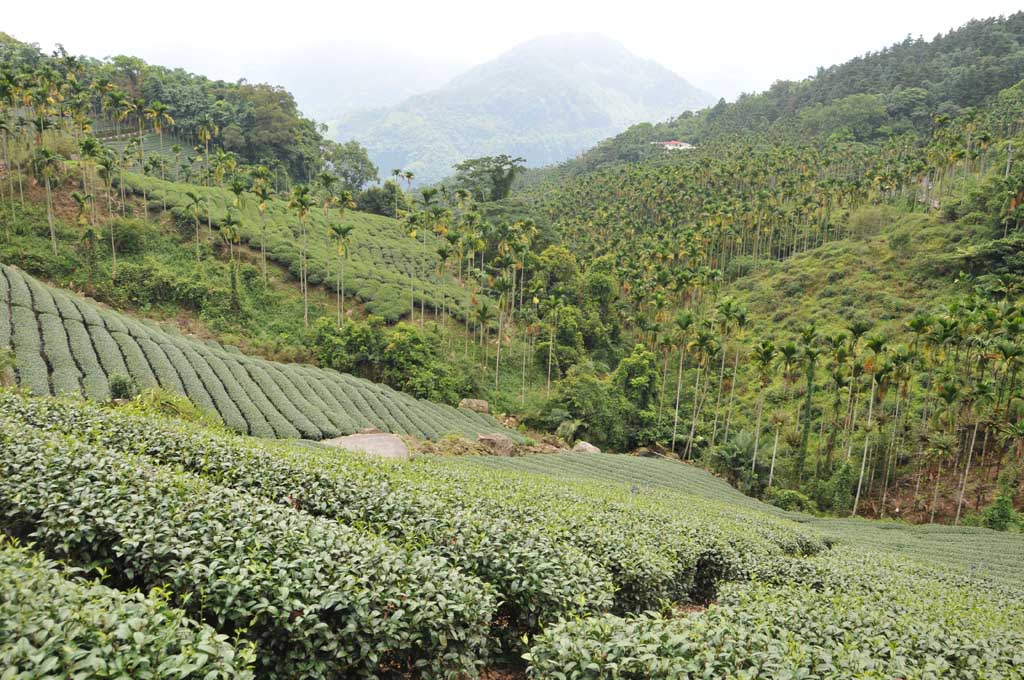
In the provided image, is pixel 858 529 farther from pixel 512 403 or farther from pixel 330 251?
pixel 330 251

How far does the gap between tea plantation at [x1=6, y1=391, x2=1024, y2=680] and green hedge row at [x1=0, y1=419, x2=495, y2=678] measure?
0.08 ft

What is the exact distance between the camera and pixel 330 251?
174 feet

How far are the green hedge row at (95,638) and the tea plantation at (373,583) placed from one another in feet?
0.07

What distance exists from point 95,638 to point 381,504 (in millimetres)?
5232

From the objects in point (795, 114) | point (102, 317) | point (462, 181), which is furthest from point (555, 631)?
point (795, 114)

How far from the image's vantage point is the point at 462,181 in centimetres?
8519

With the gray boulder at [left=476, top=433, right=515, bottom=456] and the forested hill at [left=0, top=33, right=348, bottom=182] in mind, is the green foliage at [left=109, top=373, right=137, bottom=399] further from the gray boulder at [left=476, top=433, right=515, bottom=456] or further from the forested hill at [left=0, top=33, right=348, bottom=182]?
the forested hill at [left=0, top=33, right=348, bottom=182]

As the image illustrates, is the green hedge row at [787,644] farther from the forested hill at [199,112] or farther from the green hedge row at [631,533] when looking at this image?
the forested hill at [199,112]

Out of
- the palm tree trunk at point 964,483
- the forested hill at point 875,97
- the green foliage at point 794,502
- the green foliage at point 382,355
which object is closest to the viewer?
the palm tree trunk at point 964,483

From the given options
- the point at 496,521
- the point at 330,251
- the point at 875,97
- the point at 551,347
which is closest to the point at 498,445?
the point at 496,521

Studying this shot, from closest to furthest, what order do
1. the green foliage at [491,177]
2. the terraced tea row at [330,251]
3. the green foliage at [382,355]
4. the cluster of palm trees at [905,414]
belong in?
the cluster of palm trees at [905,414]
the green foliage at [382,355]
the terraced tea row at [330,251]
the green foliage at [491,177]

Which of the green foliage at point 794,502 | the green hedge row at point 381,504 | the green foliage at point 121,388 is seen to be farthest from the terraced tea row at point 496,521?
the green foliage at point 794,502

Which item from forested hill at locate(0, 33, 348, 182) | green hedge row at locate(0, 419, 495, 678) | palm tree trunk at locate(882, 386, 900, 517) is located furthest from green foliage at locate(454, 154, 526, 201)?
green hedge row at locate(0, 419, 495, 678)

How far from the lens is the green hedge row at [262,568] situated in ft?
18.3
